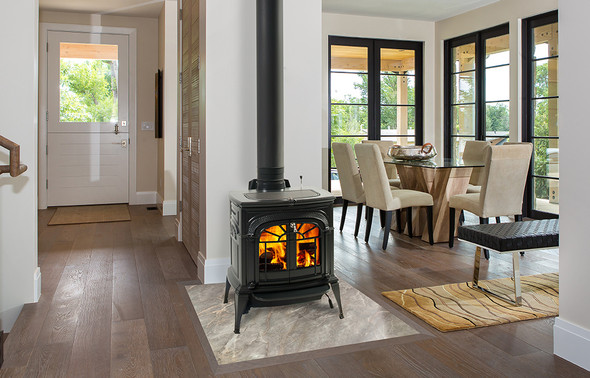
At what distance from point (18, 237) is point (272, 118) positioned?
1.63 m

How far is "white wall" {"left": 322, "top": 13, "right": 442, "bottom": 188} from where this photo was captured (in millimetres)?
7129

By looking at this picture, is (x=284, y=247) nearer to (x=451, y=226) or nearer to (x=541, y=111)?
(x=451, y=226)

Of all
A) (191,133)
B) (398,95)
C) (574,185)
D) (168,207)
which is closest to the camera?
(574,185)

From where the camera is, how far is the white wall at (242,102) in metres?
3.41

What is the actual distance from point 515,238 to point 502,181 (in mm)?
1309

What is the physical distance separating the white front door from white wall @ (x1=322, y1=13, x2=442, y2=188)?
2797 mm

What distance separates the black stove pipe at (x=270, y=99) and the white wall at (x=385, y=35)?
13.6 ft

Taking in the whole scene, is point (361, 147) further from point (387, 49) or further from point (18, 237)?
point (387, 49)

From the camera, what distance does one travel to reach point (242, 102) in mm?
3477

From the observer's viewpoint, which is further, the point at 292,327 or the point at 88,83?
the point at 88,83

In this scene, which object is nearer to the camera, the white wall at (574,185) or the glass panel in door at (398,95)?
the white wall at (574,185)

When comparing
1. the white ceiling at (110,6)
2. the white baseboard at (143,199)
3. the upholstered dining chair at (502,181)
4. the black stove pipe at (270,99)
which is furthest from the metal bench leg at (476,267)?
the white baseboard at (143,199)

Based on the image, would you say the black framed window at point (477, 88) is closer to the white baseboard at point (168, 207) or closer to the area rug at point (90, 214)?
the white baseboard at point (168, 207)

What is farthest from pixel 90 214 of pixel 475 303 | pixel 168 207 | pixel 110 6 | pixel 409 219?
pixel 475 303
